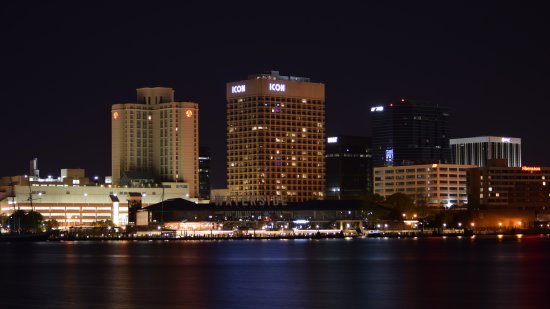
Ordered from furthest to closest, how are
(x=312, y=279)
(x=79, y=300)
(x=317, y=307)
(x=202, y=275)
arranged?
(x=202, y=275) < (x=312, y=279) < (x=79, y=300) < (x=317, y=307)

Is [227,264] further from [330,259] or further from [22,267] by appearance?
[22,267]

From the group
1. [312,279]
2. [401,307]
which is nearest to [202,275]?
[312,279]

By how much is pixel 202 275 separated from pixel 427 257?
44.3 metres

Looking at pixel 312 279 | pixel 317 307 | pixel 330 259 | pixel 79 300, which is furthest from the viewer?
pixel 330 259

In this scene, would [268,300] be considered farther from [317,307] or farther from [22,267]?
[22,267]

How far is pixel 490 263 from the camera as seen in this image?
132375mm

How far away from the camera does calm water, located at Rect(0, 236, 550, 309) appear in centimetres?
8369

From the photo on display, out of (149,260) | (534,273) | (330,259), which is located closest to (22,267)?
(149,260)

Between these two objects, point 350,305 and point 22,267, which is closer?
point 350,305

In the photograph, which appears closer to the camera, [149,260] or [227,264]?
[227,264]

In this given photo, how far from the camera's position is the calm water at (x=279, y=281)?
83.7 meters

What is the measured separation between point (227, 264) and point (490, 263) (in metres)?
31.9

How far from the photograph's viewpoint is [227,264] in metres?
134

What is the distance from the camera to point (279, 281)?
103250 millimetres
